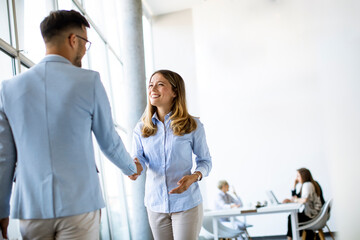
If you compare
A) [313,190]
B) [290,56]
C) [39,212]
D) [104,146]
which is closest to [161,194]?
[104,146]

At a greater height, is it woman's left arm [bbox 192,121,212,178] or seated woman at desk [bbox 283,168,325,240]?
woman's left arm [bbox 192,121,212,178]

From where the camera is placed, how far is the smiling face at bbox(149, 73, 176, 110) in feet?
8.47

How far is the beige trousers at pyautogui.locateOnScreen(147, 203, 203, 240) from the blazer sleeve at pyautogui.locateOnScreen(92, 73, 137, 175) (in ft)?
2.78

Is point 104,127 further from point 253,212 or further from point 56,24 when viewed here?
point 253,212

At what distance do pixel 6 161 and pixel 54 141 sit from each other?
0.20 m

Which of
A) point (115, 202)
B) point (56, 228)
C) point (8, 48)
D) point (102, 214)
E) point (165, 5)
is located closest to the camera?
point (56, 228)

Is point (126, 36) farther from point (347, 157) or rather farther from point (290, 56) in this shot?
point (290, 56)

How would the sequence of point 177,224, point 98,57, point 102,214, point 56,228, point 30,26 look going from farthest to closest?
point 98,57 < point 102,214 < point 30,26 < point 177,224 < point 56,228

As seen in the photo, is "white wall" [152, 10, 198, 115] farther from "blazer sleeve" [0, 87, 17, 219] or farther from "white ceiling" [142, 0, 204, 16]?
"blazer sleeve" [0, 87, 17, 219]

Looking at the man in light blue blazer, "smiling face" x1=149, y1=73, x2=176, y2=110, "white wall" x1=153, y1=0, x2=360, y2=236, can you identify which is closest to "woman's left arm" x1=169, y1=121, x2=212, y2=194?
"smiling face" x1=149, y1=73, x2=176, y2=110

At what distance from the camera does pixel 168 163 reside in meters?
2.45

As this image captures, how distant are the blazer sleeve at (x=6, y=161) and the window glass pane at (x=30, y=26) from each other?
1.84 m

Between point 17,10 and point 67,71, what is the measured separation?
6.54 ft

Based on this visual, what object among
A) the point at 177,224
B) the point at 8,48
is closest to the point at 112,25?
the point at 8,48
